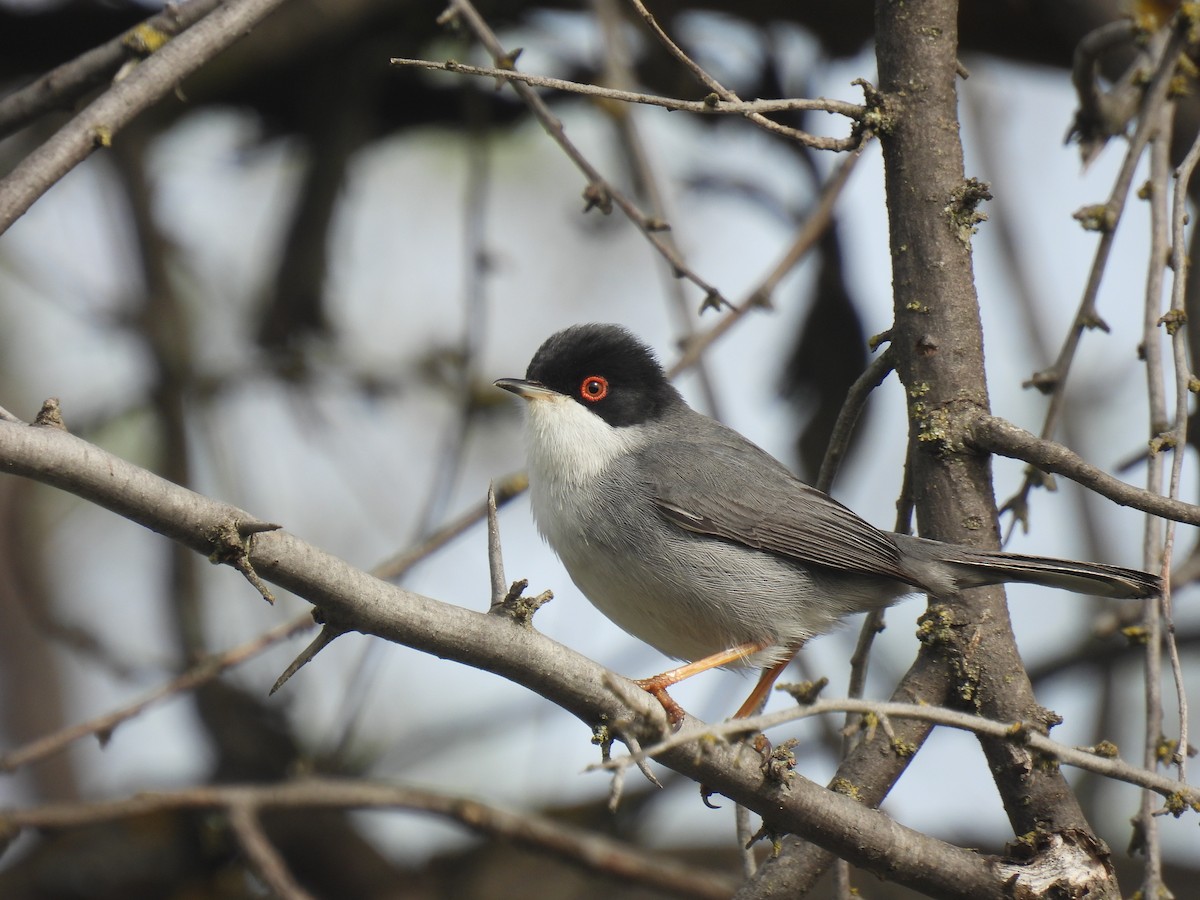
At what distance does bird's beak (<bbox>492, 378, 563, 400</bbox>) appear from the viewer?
4.50m

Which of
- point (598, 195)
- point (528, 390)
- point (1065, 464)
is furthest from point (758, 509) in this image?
point (1065, 464)

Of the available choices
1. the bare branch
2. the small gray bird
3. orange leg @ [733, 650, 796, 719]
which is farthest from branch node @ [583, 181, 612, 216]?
the bare branch

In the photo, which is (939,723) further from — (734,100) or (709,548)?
(709,548)

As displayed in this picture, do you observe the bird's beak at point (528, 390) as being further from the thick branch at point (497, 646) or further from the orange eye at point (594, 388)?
the thick branch at point (497, 646)

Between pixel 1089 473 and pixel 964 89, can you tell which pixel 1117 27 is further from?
pixel 964 89

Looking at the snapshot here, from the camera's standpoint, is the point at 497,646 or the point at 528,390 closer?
the point at 497,646

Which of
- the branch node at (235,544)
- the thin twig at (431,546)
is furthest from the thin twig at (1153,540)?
the branch node at (235,544)

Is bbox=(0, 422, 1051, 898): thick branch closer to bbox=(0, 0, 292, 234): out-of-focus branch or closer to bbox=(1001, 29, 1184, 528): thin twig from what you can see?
bbox=(0, 0, 292, 234): out-of-focus branch

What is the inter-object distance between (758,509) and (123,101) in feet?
7.58

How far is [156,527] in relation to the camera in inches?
82.9

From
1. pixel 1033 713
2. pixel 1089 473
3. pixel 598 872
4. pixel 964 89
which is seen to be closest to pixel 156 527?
pixel 1089 473

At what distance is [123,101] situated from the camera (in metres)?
2.87

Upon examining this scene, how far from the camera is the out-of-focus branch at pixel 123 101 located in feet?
8.73

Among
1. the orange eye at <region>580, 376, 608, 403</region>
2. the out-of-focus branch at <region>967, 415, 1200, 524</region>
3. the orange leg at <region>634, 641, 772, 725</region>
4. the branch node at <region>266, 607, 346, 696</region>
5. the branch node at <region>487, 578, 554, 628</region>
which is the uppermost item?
the orange eye at <region>580, 376, 608, 403</region>
